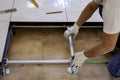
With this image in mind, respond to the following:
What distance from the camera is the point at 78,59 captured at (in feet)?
4.71

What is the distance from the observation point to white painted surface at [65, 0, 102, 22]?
191 centimetres

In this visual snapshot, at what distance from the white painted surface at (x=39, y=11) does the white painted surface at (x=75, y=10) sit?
0.06 meters

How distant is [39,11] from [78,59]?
773mm

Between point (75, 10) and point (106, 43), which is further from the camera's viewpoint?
point (75, 10)

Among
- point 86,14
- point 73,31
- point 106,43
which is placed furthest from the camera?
point 73,31

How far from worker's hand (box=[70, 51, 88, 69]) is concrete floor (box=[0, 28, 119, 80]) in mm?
95

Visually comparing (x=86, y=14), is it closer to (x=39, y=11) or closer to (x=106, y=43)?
(x=106, y=43)

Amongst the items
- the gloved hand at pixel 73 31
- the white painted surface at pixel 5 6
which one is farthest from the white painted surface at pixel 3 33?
the gloved hand at pixel 73 31

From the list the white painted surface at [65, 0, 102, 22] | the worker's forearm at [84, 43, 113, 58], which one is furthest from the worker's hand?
the white painted surface at [65, 0, 102, 22]

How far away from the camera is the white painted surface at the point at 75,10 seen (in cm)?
191

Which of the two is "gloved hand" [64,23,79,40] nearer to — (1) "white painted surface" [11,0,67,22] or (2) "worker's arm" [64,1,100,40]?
(2) "worker's arm" [64,1,100,40]

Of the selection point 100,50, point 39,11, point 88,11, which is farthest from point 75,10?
point 100,50

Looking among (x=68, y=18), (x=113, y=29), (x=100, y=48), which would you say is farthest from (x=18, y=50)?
(x=113, y=29)

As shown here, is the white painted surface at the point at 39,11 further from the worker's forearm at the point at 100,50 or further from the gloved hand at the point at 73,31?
the worker's forearm at the point at 100,50
